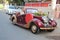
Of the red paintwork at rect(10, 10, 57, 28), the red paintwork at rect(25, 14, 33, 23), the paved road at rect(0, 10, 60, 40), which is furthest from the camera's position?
the red paintwork at rect(25, 14, 33, 23)

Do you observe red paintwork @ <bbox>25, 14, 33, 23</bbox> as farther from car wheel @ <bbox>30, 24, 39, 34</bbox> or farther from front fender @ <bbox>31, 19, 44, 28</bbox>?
front fender @ <bbox>31, 19, 44, 28</bbox>

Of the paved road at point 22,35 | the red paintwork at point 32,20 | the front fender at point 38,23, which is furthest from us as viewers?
the red paintwork at point 32,20

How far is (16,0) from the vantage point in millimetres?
39250

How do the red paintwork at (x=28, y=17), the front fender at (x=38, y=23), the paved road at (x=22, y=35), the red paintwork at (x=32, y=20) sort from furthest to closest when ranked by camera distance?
the red paintwork at (x=28, y=17)
the red paintwork at (x=32, y=20)
the front fender at (x=38, y=23)
the paved road at (x=22, y=35)

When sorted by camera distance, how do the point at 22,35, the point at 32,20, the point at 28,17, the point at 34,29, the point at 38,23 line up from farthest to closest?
1. the point at 28,17
2. the point at 32,20
3. the point at 34,29
4. the point at 38,23
5. the point at 22,35

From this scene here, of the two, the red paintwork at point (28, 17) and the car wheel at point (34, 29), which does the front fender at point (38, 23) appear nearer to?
the car wheel at point (34, 29)

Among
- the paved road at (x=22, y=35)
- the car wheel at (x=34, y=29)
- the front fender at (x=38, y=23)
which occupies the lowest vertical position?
the paved road at (x=22, y=35)

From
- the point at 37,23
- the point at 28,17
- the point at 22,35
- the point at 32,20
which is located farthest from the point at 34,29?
the point at 28,17

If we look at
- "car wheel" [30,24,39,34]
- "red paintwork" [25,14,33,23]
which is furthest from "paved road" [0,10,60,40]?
"red paintwork" [25,14,33,23]

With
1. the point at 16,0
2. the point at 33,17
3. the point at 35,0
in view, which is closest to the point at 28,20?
the point at 33,17

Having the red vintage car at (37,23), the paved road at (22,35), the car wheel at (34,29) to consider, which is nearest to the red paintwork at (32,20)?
the red vintage car at (37,23)

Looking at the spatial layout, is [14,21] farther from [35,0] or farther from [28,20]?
[35,0]

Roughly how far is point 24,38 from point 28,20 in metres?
2.42

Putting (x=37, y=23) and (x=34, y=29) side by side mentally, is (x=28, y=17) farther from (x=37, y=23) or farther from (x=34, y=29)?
(x=37, y=23)
